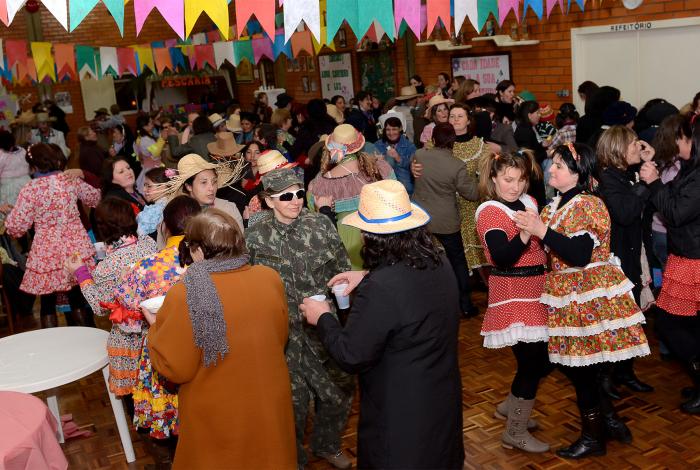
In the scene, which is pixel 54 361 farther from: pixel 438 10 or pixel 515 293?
pixel 438 10

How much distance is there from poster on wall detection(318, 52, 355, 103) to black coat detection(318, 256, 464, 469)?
10.2 metres

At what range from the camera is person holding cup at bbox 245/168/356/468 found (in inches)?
130

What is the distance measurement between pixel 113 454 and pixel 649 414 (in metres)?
2.91

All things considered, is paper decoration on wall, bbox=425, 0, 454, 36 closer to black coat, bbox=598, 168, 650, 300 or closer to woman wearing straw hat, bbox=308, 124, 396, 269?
woman wearing straw hat, bbox=308, 124, 396, 269

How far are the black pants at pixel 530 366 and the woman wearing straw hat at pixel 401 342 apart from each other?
99 centimetres

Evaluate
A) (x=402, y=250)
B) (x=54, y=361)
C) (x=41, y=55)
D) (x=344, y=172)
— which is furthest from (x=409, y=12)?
(x=41, y=55)

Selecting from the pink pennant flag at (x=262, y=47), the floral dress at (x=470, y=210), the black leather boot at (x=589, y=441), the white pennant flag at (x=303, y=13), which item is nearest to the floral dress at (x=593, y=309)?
the black leather boot at (x=589, y=441)

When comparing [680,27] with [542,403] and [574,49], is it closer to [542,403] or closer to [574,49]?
[574,49]

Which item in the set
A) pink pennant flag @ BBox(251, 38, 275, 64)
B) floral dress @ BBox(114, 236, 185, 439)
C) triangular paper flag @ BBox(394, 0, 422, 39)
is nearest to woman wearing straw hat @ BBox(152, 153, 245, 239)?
floral dress @ BBox(114, 236, 185, 439)

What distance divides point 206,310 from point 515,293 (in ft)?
4.98

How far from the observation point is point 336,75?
1277 centimetres

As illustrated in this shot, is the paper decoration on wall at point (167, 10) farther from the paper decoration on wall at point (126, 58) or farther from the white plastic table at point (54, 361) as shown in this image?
the paper decoration on wall at point (126, 58)

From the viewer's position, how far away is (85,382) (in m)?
5.01

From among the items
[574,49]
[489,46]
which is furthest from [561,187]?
[489,46]
